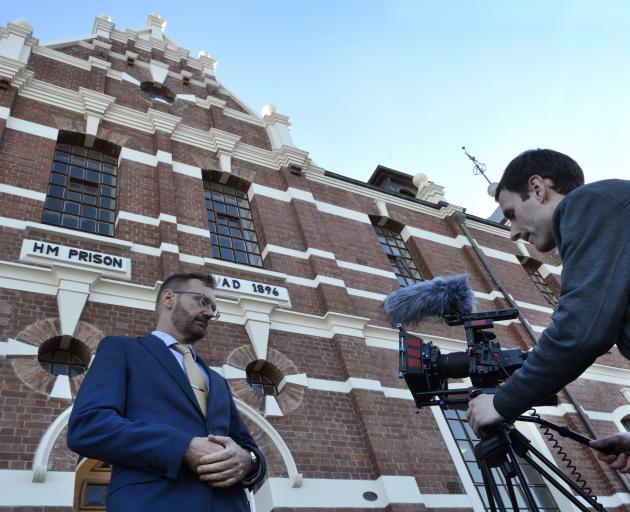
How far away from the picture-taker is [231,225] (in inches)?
435

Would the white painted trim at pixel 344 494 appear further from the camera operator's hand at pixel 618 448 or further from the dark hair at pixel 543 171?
the dark hair at pixel 543 171

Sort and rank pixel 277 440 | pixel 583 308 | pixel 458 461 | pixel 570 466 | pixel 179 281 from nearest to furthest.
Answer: pixel 583 308, pixel 179 281, pixel 570 466, pixel 277 440, pixel 458 461

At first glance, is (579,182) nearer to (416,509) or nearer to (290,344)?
(416,509)

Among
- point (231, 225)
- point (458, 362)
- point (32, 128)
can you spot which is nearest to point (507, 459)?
point (458, 362)

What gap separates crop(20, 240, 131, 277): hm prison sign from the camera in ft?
25.3

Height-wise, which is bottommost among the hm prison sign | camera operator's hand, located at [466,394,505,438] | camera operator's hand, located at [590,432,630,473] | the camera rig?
camera operator's hand, located at [590,432,630,473]

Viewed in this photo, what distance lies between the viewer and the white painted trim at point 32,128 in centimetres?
961

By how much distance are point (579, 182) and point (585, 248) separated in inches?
35.9

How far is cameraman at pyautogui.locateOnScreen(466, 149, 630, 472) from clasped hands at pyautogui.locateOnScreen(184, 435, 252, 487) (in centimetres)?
124

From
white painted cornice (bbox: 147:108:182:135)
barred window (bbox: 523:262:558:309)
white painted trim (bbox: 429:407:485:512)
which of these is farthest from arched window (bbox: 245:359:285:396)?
barred window (bbox: 523:262:558:309)

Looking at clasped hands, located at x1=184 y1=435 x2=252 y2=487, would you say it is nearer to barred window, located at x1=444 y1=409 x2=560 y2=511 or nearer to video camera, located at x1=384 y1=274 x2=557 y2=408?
video camera, located at x1=384 y1=274 x2=557 y2=408

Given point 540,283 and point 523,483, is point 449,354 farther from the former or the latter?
point 540,283

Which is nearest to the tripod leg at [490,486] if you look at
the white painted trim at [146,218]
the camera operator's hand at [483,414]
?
the camera operator's hand at [483,414]

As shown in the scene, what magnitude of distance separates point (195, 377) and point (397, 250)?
36.2 ft
